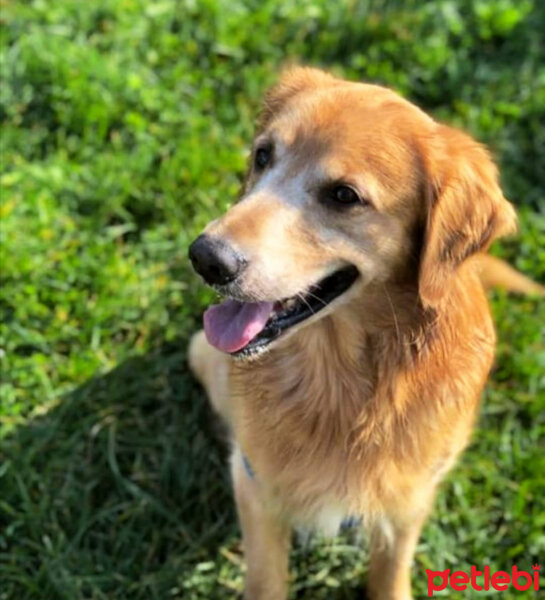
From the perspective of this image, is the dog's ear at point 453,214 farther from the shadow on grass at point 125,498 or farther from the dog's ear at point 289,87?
the shadow on grass at point 125,498

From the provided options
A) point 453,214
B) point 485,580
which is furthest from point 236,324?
point 485,580

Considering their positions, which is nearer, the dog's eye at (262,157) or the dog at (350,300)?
the dog at (350,300)

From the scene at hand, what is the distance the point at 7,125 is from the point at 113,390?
1.52 metres

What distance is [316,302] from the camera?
2.54 meters

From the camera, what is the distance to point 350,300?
2576mm

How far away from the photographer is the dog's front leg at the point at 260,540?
2.99 meters

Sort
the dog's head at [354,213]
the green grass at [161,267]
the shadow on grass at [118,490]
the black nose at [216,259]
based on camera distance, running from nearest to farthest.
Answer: the black nose at [216,259] → the dog's head at [354,213] → the shadow on grass at [118,490] → the green grass at [161,267]

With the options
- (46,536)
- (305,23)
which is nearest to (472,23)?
(305,23)

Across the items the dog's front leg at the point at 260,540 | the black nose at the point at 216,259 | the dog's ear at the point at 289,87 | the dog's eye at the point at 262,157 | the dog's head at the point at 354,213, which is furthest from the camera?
the dog's front leg at the point at 260,540

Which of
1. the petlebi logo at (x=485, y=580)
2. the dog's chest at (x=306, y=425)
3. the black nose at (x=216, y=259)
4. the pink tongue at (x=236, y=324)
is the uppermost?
the black nose at (x=216, y=259)

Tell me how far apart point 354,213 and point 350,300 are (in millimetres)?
256

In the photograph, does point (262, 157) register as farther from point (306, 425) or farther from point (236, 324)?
point (306, 425)

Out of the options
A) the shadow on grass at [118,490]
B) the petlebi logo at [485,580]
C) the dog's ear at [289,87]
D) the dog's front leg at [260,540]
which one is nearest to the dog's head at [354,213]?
the dog's ear at [289,87]

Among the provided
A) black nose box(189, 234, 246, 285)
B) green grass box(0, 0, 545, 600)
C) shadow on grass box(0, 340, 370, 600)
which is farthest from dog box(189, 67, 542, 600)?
green grass box(0, 0, 545, 600)
